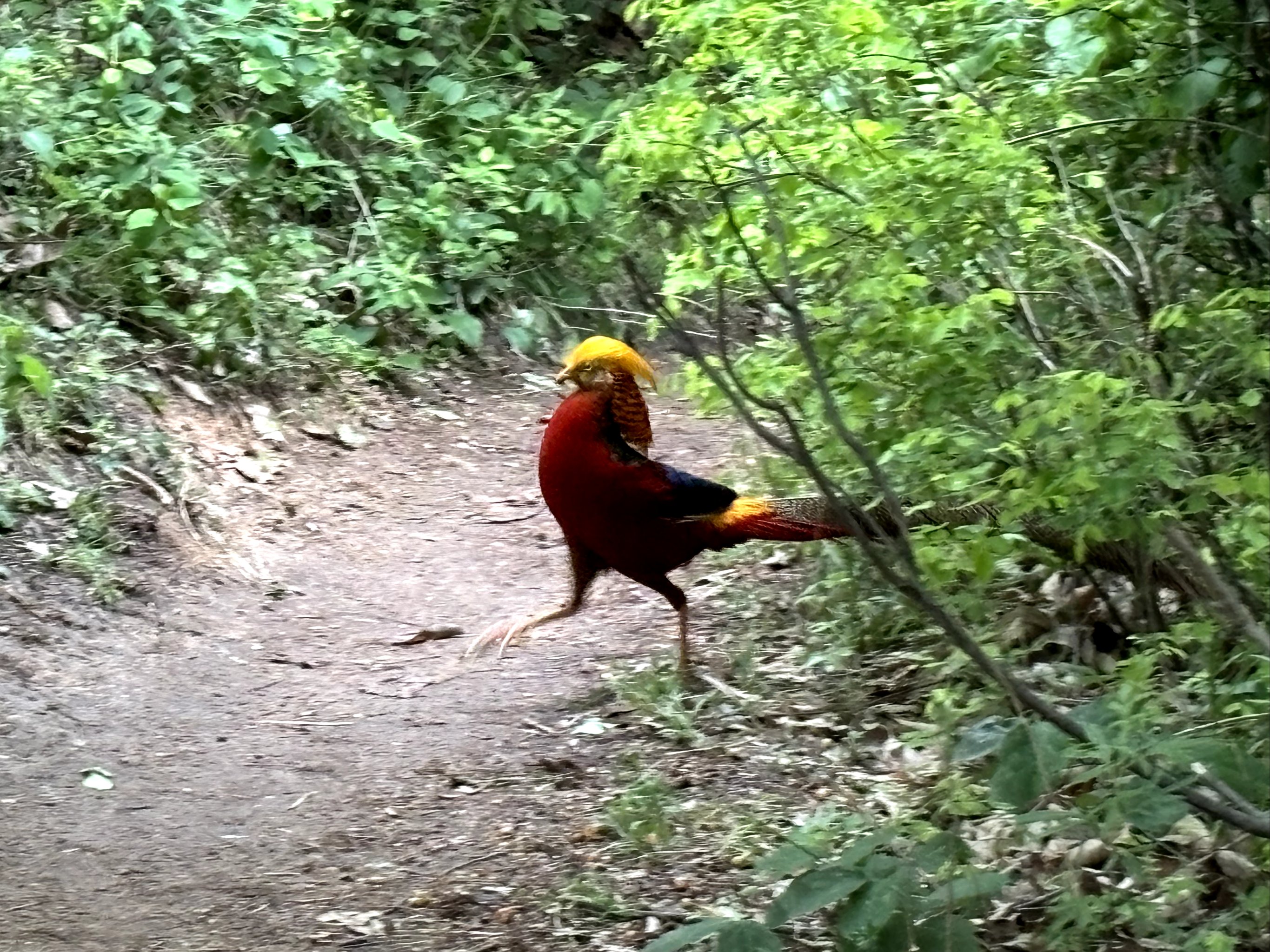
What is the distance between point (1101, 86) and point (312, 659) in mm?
2971

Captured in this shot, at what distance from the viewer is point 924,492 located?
131 inches

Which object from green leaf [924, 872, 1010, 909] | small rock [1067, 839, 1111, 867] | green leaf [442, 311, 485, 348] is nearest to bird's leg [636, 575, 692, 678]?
small rock [1067, 839, 1111, 867]

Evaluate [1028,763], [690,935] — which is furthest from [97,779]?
[1028,763]

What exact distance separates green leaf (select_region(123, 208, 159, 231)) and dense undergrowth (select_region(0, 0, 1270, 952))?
10 centimetres

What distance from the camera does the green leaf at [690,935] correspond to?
6.51 ft

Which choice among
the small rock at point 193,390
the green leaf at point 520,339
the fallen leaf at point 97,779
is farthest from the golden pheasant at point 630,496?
the green leaf at point 520,339

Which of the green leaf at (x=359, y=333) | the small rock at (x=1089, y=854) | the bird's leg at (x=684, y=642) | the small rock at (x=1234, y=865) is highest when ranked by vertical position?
the small rock at (x=1234, y=865)

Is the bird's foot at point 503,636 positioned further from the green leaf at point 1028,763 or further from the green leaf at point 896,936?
the green leaf at point 1028,763

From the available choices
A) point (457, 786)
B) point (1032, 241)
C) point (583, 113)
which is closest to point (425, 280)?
point (583, 113)

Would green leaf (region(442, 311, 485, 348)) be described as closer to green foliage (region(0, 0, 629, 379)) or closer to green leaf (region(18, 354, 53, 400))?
green foliage (region(0, 0, 629, 379))

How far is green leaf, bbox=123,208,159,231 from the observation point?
590cm

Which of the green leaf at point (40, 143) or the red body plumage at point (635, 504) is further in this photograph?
the green leaf at point (40, 143)

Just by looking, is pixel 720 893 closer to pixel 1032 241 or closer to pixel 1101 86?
pixel 1032 241

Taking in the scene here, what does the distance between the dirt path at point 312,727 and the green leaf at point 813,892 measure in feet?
2.63
